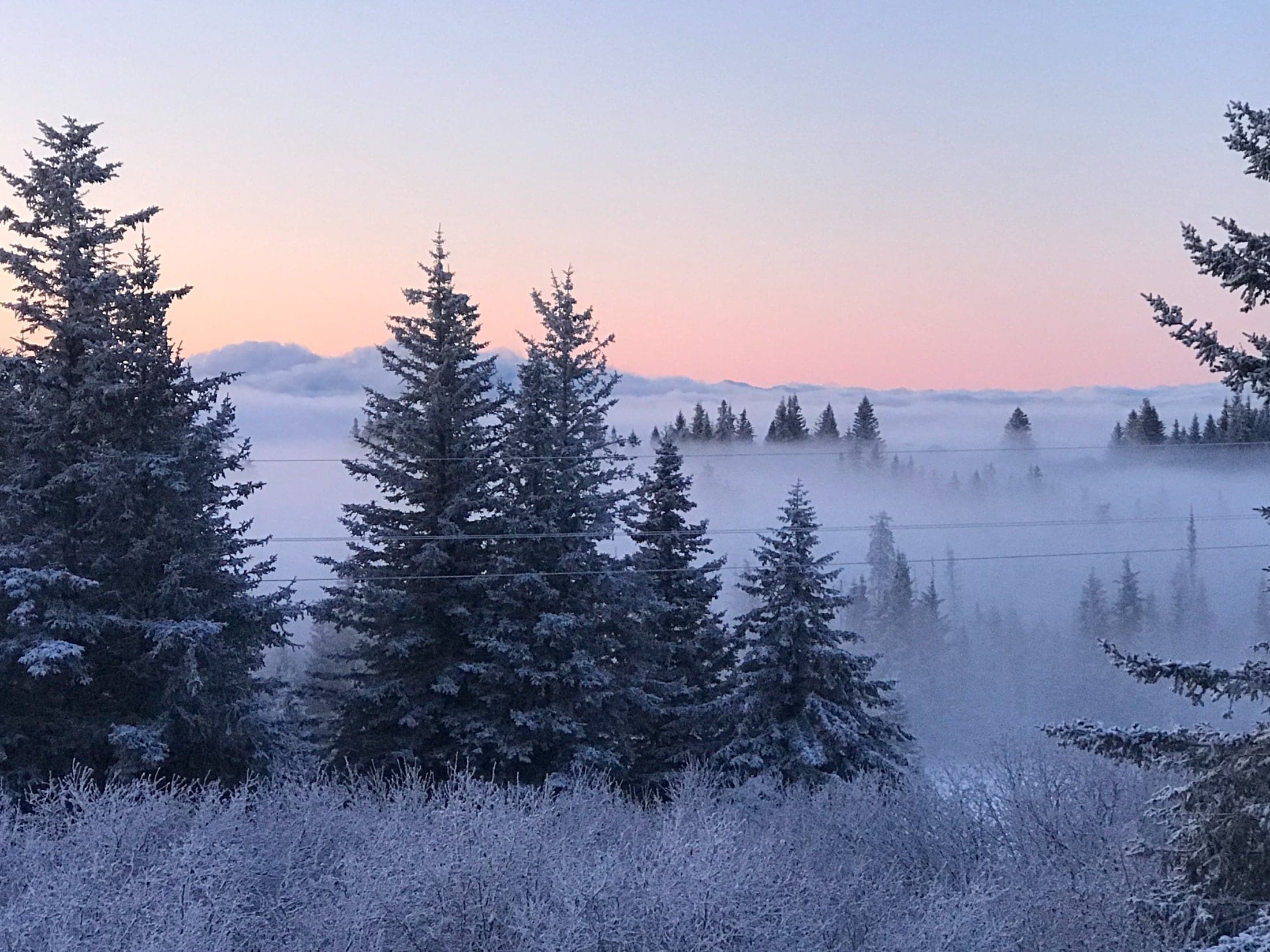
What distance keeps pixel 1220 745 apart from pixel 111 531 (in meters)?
21.2

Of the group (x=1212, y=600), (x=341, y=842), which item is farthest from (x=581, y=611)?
(x=1212, y=600)

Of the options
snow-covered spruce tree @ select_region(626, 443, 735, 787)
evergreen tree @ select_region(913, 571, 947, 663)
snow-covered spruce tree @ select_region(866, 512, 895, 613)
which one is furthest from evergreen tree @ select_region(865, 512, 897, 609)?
snow-covered spruce tree @ select_region(626, 443, 735, 787)

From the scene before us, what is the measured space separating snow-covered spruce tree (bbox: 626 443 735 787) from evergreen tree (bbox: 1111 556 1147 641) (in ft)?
232

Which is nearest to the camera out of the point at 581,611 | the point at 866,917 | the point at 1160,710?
the point at 866,917

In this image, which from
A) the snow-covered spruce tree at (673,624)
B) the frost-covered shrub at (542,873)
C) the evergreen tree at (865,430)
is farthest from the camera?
the evergreen tree at (865,430)

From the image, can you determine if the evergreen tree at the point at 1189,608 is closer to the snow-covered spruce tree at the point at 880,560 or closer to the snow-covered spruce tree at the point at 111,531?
the snow-covered spruce tree at the point at 880,560

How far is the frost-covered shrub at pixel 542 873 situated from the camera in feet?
51.2

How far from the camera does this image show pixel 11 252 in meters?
22.3

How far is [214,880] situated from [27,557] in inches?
342

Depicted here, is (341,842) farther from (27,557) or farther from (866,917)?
(866,917)

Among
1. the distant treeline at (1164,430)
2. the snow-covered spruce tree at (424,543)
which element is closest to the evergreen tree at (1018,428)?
the distant treeline at (1164,430)

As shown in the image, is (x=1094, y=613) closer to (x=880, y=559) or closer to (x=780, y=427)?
(x=880, y=559)

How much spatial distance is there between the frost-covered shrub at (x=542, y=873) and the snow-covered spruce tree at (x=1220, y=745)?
4.15ft

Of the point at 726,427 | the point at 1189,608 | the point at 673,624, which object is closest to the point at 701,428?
the point at 726,427
